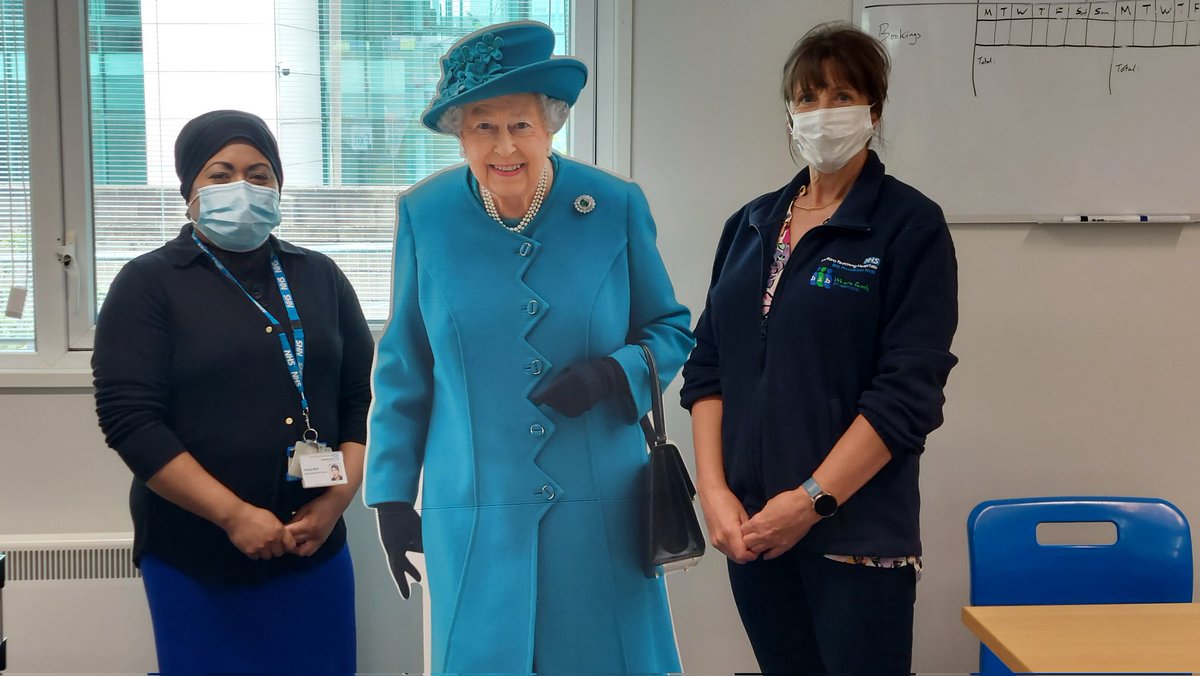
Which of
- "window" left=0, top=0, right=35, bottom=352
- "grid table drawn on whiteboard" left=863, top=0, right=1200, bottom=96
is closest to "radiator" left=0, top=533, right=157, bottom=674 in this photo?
"window" left=0, top=0, right=35, bottom=352

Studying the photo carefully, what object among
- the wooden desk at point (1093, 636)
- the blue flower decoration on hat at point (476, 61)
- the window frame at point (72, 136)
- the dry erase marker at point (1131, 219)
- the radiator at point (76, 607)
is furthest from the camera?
the dry erase marker at point (1131, 219)

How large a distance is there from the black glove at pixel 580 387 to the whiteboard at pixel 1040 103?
963mm

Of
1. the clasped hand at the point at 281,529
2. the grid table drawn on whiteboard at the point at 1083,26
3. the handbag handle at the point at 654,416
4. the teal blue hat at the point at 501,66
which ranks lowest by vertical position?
the clasped hand at the point at 281,529

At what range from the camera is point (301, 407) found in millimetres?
1633

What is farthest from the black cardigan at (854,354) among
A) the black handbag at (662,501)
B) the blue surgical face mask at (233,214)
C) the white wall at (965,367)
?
the blue surgical face mask at (233,214)

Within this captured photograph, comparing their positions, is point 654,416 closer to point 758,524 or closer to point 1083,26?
point 758,524

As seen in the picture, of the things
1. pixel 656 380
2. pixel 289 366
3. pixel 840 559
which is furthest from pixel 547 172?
pixel 840 559

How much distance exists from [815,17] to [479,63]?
36.5 inches

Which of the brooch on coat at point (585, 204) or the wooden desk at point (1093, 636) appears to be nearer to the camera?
the wooden desk at point (1093, 636)

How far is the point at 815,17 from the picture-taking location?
206 centimetres

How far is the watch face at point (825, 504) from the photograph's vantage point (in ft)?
4.72

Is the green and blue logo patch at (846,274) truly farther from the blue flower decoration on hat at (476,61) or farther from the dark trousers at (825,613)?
the blue flower decoration on hat at (476,61)

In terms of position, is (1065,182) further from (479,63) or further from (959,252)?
(479,63)

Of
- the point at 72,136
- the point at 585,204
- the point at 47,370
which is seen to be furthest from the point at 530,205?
the point at 47,370
